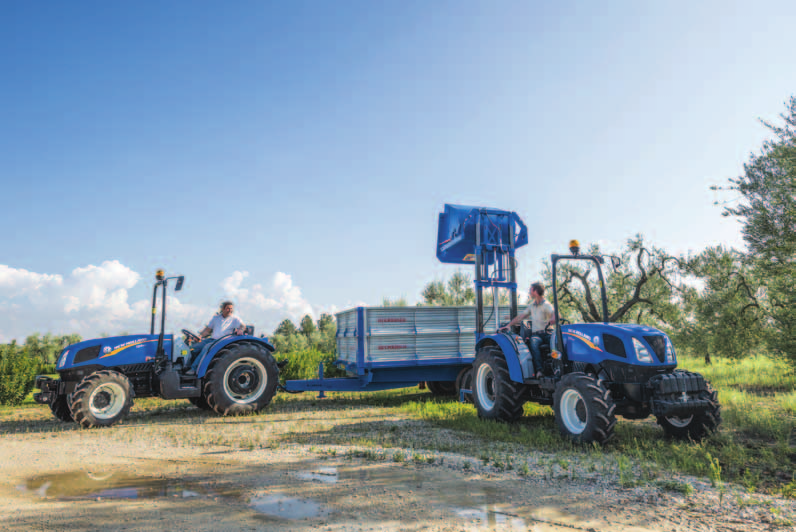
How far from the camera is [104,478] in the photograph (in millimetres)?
4977

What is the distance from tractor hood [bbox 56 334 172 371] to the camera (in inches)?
316

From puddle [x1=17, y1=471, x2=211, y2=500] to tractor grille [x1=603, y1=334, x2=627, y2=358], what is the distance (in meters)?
4.68

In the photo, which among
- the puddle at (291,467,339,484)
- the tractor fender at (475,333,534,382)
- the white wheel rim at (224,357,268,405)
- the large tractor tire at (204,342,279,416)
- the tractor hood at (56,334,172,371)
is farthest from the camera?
the white wheel rim at (224,357,268,405)

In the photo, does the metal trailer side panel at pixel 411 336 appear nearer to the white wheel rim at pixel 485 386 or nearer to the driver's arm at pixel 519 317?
the white wheel rim at pixel 485 386

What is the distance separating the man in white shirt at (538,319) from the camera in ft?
24.3

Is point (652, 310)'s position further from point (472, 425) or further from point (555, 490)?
point (555, 490)

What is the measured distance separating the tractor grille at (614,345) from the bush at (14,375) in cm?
1190

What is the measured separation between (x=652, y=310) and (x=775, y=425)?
1342cm

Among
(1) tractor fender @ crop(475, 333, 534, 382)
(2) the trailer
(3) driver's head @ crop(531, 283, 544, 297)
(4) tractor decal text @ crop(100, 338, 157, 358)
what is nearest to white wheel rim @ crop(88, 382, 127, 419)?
(4) tractor decal text @ crop(100, 338, 157, 358)

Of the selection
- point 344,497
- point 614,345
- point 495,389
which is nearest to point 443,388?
point 495,389

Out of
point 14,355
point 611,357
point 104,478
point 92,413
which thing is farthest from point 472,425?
point 14,355

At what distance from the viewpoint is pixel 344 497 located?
4273 millimetres

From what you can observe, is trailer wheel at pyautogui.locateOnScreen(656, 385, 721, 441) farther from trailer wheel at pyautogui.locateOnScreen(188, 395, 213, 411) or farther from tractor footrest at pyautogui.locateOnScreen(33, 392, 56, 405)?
tractor footrest at pyautogui.locateOnScreen(33, 392, 56, 405)

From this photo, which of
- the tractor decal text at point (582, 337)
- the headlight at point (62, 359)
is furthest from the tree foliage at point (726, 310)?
the headlight at point (62, 359)
